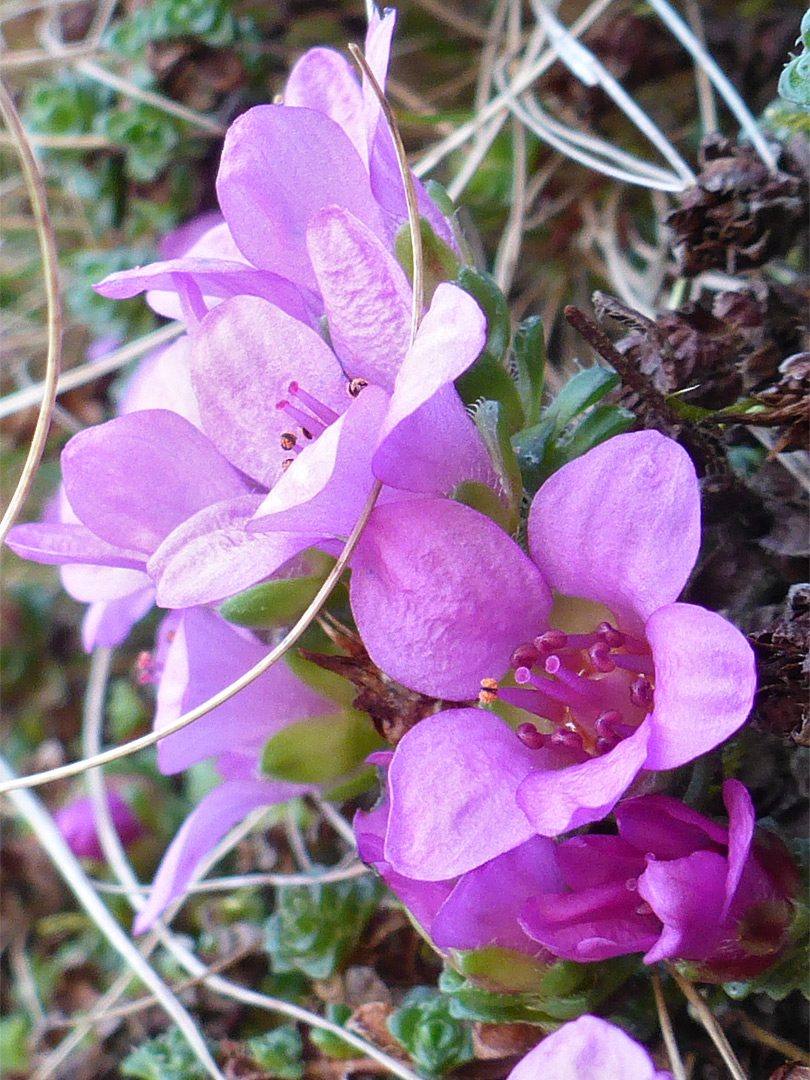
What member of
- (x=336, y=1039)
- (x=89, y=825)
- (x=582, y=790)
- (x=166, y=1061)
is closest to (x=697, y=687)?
(x=582, y=790)

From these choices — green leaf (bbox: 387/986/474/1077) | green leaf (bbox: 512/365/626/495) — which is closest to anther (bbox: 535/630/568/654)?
green leaf (bbox: 512/365/626/495)

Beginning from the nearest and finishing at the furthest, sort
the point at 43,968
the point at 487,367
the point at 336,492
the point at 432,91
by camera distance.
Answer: the point at 336,492
the point at 487,367
the point at 43,968
the point at 432,91

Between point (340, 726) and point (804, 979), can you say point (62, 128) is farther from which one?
point (804, 979)

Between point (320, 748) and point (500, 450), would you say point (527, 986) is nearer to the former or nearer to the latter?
point (320, 748)

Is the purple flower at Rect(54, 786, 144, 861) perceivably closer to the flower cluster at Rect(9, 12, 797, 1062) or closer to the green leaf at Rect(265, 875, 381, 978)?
the green leaf at Rect(265, 875, 381, 978)

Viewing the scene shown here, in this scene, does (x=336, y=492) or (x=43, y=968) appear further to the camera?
(x=43, y=968)

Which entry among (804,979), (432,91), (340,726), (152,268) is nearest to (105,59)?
(432,91)
